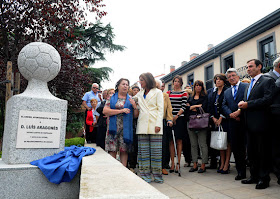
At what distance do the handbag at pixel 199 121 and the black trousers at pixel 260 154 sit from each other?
1.10 m

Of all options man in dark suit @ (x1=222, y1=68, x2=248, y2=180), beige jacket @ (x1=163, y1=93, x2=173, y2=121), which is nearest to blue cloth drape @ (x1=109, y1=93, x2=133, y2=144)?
beige jacket @ (x1=163, y1=93, x2=173, y2=121)

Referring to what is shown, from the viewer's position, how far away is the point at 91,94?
7.31 meters

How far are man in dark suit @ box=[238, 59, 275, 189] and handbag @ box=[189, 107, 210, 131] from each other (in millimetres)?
1022

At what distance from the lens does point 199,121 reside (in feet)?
16.0

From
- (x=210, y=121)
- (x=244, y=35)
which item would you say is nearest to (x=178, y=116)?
(x=210, y=121)

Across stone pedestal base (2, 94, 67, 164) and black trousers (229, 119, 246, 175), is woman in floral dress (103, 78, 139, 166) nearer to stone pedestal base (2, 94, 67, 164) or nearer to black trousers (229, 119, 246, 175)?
stone pedestal base (2, 94, 67, 164)

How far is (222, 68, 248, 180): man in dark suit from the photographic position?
414 cm

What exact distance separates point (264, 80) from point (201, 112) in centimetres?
169

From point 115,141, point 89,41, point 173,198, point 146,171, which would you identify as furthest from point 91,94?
point 89,41

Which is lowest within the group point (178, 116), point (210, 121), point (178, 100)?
point (210, 121)

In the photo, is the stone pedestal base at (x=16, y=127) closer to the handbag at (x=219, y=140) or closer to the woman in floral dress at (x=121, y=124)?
the woman in floral dress at (x=121, y=124)

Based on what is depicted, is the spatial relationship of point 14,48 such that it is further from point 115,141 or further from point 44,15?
point 115,141

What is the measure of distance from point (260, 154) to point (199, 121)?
1.47m

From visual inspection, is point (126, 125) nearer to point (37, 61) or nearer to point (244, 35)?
point (37, 61)
